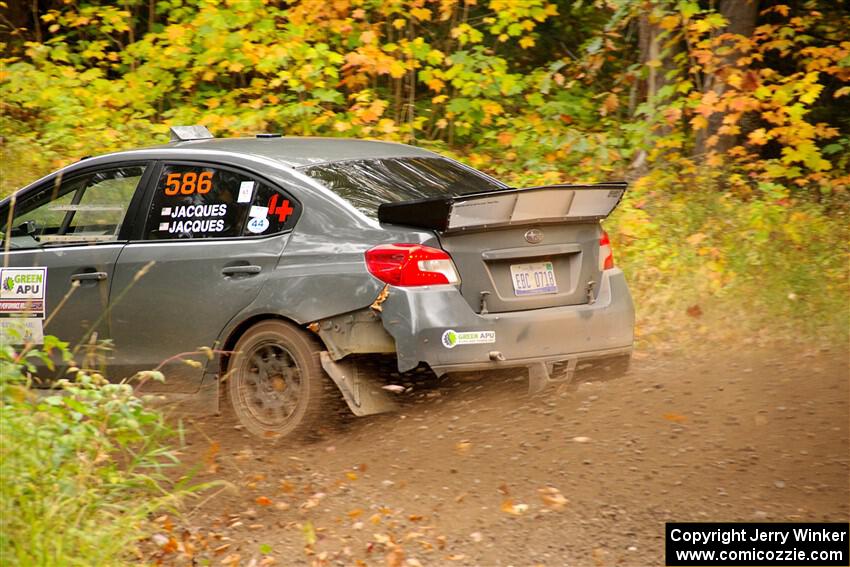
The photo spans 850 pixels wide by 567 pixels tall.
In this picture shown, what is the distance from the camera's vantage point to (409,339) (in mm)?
5602

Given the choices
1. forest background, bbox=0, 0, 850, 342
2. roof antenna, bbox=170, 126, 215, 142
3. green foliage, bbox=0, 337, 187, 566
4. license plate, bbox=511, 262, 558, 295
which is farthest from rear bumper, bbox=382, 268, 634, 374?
forest background, bbox=0, 0, 850, 342

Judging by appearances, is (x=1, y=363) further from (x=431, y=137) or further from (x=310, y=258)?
(x=431, y=137)

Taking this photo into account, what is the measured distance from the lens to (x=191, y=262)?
630 cm

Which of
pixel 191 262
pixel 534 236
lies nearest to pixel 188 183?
pixel 191 262

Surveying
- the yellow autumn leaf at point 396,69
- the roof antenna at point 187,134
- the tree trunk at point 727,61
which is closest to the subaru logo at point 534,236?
the roof antenna at point 187,134

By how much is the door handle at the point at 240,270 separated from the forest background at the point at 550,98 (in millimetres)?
3618

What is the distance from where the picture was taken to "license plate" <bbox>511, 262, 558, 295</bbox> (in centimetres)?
589

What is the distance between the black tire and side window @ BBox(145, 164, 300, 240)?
57 centimetres

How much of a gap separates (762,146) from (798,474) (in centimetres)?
719

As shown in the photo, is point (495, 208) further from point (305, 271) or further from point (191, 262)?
point (191, 262)

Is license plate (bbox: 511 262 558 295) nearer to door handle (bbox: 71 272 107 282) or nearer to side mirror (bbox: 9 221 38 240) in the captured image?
door handle (bbox: 71 272 107 282)

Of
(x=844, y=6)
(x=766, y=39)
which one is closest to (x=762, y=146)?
(x=766, y=39)

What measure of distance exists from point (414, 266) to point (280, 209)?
0.94 meters

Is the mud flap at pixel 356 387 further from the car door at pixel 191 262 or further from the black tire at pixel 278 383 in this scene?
the car door at pixel 191 262
